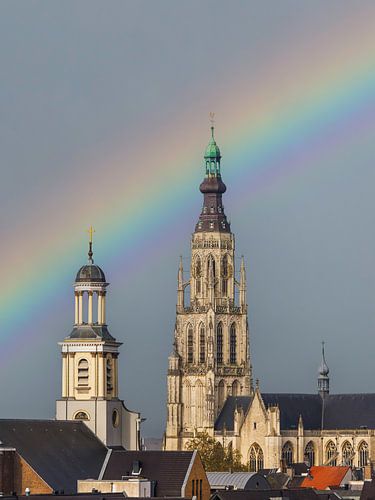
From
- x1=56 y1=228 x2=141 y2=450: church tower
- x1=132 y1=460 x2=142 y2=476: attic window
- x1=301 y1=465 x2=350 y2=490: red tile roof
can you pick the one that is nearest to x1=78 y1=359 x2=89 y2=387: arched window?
x1=56 y1=228 x2=141 y2=450: church tower

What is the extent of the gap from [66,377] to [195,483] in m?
23.6

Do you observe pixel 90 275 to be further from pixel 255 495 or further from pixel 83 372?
pixel 255 495

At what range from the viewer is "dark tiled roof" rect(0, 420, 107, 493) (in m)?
117

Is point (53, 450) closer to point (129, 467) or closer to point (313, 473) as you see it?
point (129, 467)

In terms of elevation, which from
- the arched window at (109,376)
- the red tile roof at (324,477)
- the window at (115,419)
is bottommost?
the red tile roof at (324,477)

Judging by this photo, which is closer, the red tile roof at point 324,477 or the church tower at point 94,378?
the church tower at point 94,378

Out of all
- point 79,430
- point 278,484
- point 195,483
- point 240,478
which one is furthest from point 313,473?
point 195,483

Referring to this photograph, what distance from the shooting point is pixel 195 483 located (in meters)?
113

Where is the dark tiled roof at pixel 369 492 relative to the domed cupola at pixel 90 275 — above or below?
below

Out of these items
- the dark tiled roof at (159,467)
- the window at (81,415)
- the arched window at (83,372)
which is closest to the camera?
the dark tiled roof at (159,467)

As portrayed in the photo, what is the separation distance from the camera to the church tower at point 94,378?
436 ft

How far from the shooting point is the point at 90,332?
134 meters

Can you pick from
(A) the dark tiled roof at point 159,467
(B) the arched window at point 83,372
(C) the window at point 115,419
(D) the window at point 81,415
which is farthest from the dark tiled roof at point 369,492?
(B) the arched window at point 83,372

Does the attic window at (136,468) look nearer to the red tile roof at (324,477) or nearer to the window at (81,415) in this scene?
the window at (81,415)
